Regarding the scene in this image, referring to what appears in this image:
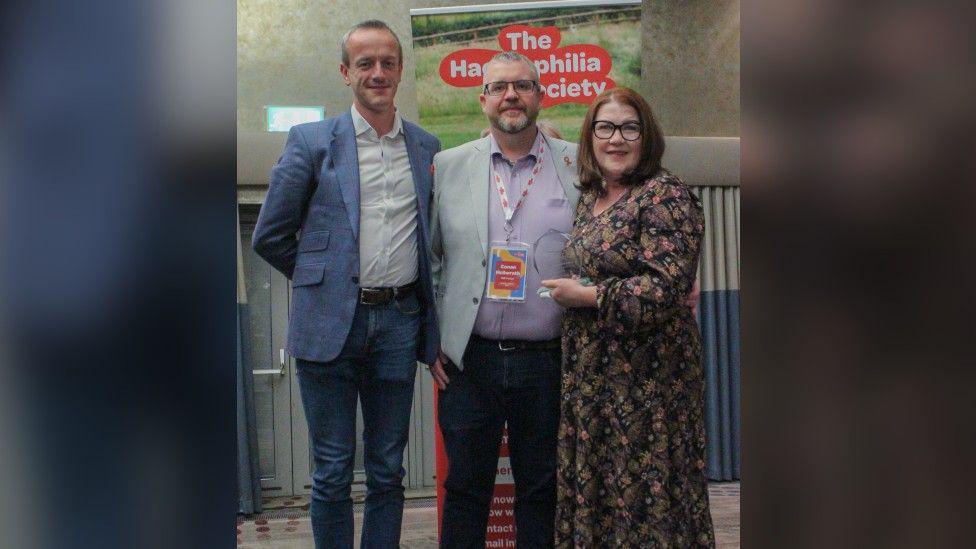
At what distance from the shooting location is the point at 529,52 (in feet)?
11.5

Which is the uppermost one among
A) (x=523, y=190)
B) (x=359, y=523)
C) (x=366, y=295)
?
(x=523, y=190)

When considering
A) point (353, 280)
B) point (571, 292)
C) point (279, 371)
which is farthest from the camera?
point (279, 371)

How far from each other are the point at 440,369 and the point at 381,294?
0.25m

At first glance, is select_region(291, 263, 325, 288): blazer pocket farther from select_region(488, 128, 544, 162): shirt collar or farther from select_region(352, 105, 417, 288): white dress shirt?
select_region(488, 128, 544, 162): shirt collar

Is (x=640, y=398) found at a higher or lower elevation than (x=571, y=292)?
lower

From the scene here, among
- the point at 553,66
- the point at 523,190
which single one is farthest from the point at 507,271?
the point at 553,66

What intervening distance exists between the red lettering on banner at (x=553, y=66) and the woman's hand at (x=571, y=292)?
1.56m
